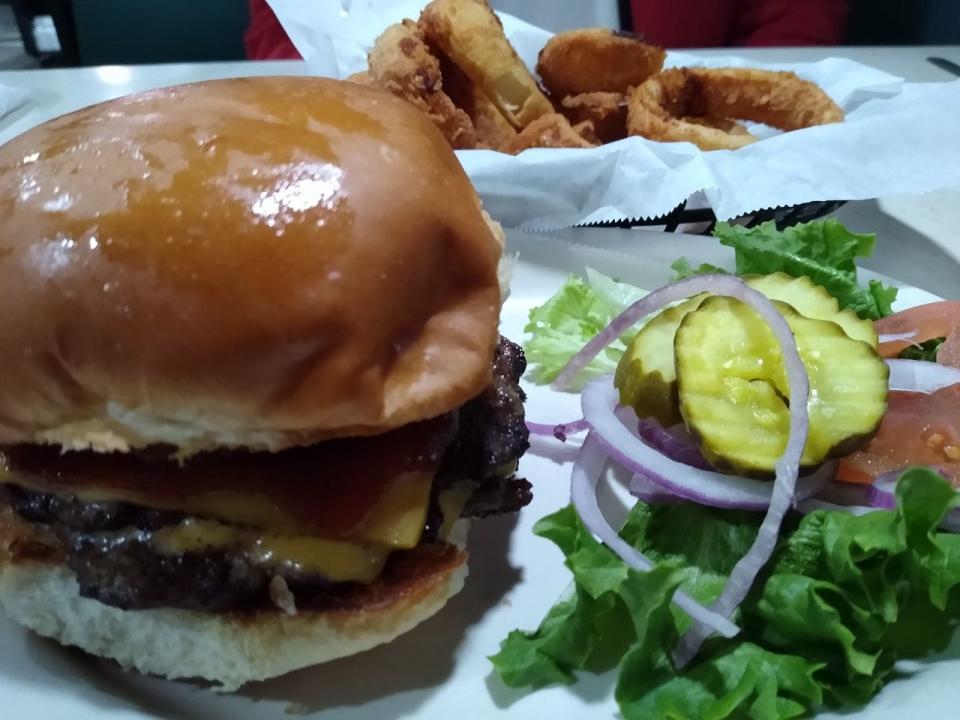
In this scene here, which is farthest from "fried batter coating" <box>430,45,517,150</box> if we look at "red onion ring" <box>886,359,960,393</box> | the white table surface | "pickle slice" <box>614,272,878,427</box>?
"red onion ring" <box>886,359,960,393</box>

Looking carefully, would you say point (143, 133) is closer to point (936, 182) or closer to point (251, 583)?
point (251, 583)

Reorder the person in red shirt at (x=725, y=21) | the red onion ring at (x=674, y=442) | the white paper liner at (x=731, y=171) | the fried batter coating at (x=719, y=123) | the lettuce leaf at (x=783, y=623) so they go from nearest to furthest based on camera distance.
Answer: the lettuce leaf at (x=783, y=623) < the red onion ring at (x=674, y=442) < the white paper liner at (x=731, y=171) < the fried batter coating at (x=719, y=123) < the person in red shirt at (x=725, y=21)

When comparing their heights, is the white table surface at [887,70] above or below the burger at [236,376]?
below

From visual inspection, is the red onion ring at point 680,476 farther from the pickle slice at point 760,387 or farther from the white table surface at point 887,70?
the white table surface at point 887,70

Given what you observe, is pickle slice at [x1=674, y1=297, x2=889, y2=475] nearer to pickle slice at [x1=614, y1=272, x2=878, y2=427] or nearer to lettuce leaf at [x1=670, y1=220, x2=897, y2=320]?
pickle slice at [x1=614, y1=272, x2=878, y2=427]

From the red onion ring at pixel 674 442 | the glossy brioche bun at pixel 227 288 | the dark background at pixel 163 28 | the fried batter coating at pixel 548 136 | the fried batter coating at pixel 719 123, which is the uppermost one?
the glossy brioche bun at pixel 227 288

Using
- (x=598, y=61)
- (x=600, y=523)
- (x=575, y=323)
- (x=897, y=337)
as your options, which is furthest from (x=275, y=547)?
(x=598, y=61)

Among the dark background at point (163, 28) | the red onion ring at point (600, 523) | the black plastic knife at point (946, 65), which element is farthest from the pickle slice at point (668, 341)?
the dark background at point (163, 28)

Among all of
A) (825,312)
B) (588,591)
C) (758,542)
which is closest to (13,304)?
(588,591)
